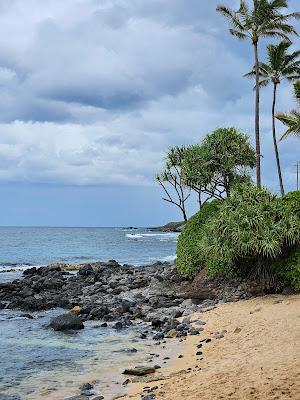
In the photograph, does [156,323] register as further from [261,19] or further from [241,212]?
[261,19]

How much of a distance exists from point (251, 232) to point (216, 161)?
1758cm

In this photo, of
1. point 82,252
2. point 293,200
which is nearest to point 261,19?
point 293,200

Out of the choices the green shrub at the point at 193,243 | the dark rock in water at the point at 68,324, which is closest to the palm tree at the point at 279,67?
the green shrub at the point at 193,243

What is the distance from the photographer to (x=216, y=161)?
37062 millimetres

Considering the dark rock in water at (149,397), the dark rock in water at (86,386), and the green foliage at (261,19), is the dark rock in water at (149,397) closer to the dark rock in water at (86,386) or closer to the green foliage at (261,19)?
the dark rock in water at (86,386)

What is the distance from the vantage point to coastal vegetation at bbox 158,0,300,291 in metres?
20.2

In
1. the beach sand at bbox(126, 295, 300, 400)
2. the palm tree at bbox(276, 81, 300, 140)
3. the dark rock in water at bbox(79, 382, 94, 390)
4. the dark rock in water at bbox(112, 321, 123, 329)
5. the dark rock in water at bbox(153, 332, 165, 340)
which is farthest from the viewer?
the palm tree at bbox(276, 81, 300, 140)

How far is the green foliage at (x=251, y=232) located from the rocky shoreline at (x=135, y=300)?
3.55 ft

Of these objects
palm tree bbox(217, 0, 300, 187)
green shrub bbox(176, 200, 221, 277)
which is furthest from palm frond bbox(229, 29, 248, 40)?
green shrub bbox(176, 200, 221, 277)

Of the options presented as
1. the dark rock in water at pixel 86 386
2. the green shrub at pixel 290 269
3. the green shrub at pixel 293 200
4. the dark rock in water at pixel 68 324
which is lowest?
the dark rock in water at pixel 86 386

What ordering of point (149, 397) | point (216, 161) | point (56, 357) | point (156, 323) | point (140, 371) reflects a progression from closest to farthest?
point (149, 397), point (140, 371), point (56, 357), point (156, 323), point (216, 161)

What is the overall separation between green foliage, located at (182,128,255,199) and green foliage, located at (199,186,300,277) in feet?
47.1

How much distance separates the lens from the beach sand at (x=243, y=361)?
956cm

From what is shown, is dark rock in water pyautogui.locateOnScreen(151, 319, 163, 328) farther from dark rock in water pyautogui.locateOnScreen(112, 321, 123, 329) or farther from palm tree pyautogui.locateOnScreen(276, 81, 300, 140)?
palm tree pyautogui.locateOnScreen(276, 81, 300, 140)
